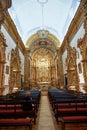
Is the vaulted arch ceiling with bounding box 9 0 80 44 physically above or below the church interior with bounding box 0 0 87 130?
above

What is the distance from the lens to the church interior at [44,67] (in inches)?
190

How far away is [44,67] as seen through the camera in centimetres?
2941

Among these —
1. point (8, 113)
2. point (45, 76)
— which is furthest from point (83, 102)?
point (45, 76)

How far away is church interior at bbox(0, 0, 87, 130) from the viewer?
15.8 feet

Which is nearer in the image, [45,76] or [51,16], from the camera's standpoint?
[51,16]

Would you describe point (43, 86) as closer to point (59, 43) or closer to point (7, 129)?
point (59, 43)

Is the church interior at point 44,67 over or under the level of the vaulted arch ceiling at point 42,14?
under

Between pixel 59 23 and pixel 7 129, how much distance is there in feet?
49.0

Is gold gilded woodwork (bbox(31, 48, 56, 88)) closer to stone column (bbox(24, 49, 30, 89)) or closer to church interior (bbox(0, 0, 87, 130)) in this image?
church interior (bbox(0, 0, 87, 130))

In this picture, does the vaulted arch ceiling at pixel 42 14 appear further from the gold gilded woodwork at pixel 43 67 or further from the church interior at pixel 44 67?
the gold gilded woodwork at pixel 43 67

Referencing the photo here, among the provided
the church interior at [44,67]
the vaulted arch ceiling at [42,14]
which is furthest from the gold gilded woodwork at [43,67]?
the vaulted arch ceiling at [42,14]

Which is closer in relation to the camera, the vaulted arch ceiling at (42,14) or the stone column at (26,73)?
the vaulted arch ceiling at (42,14)

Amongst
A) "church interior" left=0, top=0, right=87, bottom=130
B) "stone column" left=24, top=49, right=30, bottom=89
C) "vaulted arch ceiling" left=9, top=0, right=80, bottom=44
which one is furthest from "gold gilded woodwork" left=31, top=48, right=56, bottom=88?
"vaulted arch ceiling" left=9, top=0, right=80, bottom=44

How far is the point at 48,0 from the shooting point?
1338 cm
